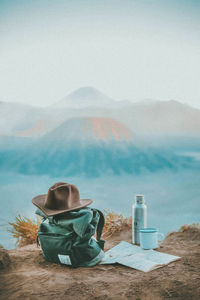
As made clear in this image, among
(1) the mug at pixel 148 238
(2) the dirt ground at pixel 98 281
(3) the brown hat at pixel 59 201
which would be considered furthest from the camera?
(1) the mug at pixel 148 238

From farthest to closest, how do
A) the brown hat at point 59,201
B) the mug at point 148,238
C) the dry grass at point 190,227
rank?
the dry grass at point 190,227 < the mug at point 148,238 < the brown hat at point 59,201

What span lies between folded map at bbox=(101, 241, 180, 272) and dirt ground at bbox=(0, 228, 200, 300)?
0.05 m

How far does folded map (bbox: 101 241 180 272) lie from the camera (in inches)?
76.0

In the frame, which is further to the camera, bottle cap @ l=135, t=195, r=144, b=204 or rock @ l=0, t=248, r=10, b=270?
bottle cap @ l=135, t=195, r=144, b=204

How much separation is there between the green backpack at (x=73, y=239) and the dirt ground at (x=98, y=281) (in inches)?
2.4

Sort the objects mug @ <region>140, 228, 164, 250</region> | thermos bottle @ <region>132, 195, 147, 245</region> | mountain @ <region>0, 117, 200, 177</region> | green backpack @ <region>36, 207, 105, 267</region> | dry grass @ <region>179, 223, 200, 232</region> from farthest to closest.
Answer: mountain @ <region>0, 117, 200, 177</region> → dry grass @ <region>179, 223, 200, 232</region> → thermos bottle @ <region>132, 195, 147, 245</region> → mug @ <region>140, 228, 164, 250</region> → green backpack @ <region>36, 207, 105, 267</region>

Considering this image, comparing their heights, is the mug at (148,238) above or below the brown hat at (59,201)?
below

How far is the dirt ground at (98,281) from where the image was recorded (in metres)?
1.50

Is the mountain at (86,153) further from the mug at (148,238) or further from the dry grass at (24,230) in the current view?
the mug at (148,238)

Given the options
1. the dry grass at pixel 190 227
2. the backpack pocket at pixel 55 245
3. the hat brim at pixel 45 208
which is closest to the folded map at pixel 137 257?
the backpack pocket at pixel 55 245

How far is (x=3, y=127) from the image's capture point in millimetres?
4898

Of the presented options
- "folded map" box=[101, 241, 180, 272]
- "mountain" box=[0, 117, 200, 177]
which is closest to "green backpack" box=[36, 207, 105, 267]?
"folded map" box=[101, 241, 180, 272]

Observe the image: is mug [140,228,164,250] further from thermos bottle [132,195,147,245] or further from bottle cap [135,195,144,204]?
bottle cap [135,195,144,204]

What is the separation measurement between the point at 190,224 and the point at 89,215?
54.2 inches
